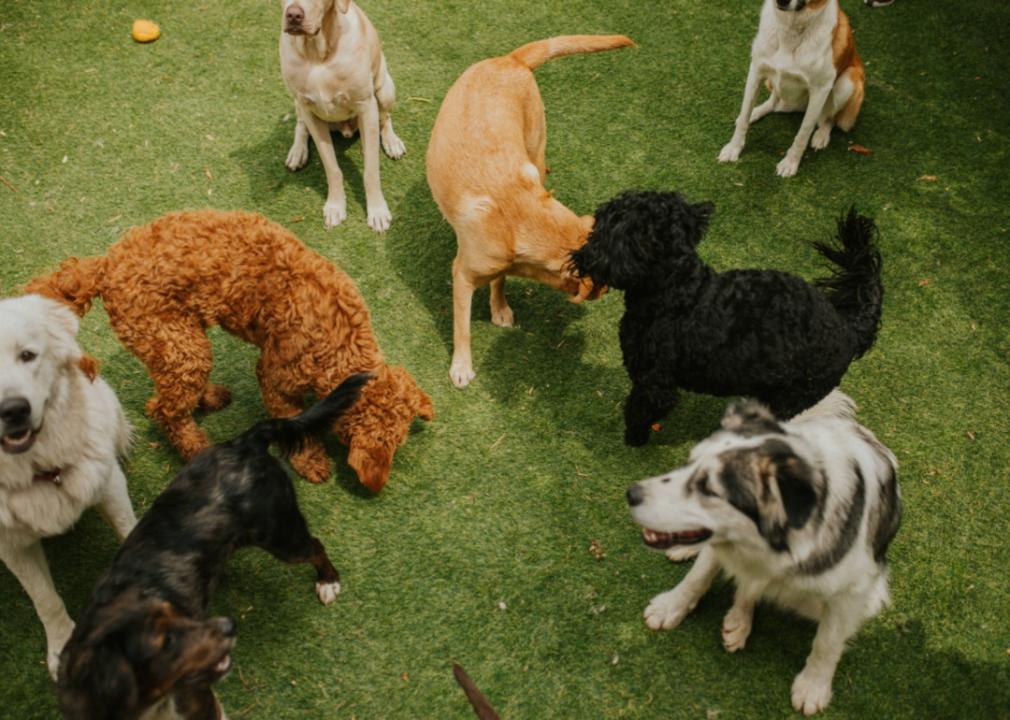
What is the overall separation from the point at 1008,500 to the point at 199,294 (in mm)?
3884

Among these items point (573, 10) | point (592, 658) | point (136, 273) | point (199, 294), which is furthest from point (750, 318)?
point (573, 10)

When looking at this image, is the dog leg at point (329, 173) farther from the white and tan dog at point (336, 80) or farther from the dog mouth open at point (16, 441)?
the dog mouth open at point (16, 441)

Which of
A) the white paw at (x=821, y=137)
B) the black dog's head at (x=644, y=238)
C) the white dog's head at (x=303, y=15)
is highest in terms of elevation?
the white dog's head at (x=303, y=15)

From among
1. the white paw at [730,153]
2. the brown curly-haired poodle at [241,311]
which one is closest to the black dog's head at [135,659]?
the brown curly-haired poodle at [241,311]

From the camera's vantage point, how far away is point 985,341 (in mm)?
4320

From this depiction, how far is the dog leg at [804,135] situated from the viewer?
467cm

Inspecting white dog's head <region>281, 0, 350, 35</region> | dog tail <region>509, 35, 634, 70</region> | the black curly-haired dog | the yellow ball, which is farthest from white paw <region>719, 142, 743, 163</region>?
the yellow ball

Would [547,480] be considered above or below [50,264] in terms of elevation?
below

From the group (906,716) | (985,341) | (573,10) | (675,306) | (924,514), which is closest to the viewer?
(906,716)

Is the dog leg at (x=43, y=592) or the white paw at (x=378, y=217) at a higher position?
the white paw at (x=378, y=217)

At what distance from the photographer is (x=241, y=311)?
131 inches

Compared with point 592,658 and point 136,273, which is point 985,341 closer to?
point 592,658

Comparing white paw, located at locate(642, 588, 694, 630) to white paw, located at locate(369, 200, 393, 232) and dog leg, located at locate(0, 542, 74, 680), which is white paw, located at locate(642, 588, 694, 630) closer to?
dog leg, located at locate(0, 542, 74, 680)

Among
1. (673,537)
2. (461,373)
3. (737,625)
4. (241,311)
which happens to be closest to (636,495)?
(673,537)
